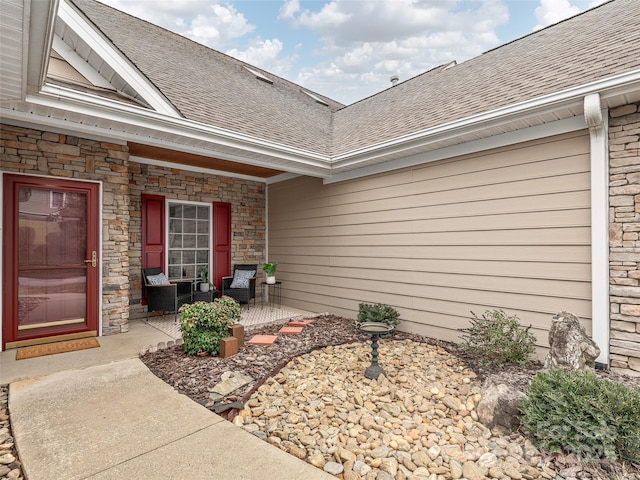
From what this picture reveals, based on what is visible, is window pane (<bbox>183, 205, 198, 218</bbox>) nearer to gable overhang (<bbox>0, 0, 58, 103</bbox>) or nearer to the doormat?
the doormat

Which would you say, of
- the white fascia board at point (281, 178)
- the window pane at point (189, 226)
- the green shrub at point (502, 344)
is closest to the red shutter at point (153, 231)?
the window pane at point (189, 226)

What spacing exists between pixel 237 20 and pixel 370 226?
242 inches

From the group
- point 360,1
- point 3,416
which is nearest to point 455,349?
point 3,416

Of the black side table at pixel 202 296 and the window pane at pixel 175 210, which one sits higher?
the window pane at pixel 175 210

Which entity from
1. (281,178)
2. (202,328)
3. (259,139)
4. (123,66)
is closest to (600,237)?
(259,139)

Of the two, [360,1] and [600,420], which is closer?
[600,420]

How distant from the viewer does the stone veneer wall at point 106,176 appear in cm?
400

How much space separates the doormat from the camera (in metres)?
3.64

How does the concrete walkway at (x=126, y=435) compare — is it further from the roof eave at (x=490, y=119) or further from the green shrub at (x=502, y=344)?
the roof eave at (x=490, y=119)

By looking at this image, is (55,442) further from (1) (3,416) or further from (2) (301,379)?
(2) (301,379)

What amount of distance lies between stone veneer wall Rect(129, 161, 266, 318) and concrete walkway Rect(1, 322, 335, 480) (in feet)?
8.65

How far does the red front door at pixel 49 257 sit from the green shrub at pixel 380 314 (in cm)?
380

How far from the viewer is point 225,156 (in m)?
4.76

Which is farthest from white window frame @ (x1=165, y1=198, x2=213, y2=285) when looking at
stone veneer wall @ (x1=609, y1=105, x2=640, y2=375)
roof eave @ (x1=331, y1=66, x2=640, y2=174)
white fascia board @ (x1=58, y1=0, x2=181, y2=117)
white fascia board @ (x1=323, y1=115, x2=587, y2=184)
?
stone veneer wall @ (x1=609, y1=105, x2=640, y2=375)
